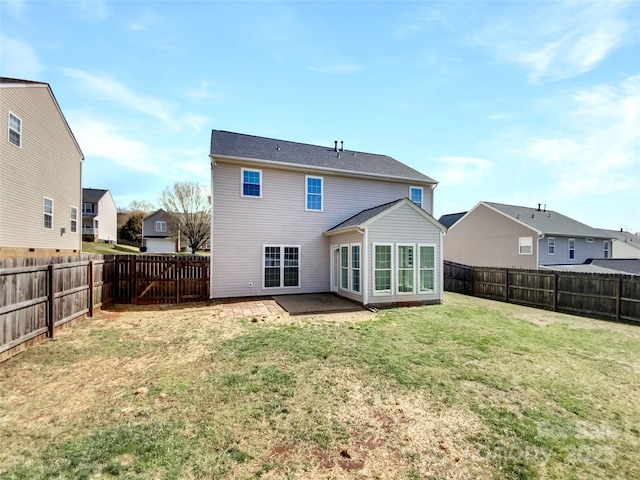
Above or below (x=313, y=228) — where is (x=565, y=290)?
below

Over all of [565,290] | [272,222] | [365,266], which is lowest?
[565,290]

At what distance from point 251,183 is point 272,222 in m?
1.81

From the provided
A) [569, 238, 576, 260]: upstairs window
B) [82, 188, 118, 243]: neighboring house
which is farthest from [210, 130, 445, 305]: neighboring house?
[82, 188, 118, 243]: neighboring house

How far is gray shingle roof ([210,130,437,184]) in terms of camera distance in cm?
1197

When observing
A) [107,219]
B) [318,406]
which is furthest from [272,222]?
[107,219]

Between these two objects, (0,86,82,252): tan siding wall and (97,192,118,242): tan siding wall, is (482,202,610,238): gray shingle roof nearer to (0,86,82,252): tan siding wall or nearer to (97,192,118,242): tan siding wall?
(0,86,82,252): tan siding wall

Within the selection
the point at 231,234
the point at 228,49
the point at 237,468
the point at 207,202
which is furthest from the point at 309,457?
the point at 207,202

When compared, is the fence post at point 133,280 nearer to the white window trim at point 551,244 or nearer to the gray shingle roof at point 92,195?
the white window trim at point 551,244

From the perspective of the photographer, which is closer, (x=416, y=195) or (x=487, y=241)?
(x=416, y=195)

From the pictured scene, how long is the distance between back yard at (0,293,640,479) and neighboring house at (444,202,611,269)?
14.5 metres

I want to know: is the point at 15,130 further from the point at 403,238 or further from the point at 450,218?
the point at 450,218

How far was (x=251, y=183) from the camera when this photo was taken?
38.7 ft

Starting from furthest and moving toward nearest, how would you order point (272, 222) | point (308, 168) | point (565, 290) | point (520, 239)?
point (520, 239) < point (308, 168) < point (272, 222) < point (565, 290)

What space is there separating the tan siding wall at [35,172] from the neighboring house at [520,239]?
2665 cm
